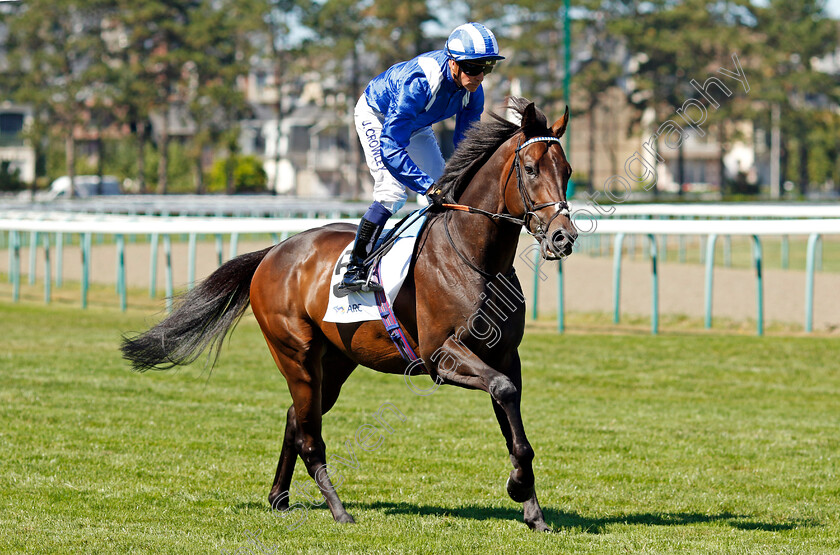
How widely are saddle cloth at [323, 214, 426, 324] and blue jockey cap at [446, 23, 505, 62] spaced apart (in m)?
0.73

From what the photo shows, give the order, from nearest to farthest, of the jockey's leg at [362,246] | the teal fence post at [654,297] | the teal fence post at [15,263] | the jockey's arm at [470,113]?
1. the jockey's leg at [362,246]
2. the jockey's arm at [470,113]
3. the teal fence post at [654,297]
4. the teal fence post at [15,263]

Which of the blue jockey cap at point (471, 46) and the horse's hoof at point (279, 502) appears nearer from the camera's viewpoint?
the blue jockey cap at point (471, 46)

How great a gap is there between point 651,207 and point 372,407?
1105 centimetres

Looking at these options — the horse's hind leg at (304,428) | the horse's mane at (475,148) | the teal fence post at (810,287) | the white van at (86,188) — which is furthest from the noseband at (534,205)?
the white van at (86,188)

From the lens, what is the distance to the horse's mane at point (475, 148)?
452 cm

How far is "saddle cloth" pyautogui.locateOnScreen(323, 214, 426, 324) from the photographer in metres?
4.64

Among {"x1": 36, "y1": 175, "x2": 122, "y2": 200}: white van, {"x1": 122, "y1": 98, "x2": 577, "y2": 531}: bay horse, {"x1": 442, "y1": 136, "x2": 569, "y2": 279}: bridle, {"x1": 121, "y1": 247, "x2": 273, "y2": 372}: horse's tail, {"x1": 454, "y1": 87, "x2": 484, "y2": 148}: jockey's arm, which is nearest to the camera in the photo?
{"x1": 442, "y1": 136, "x2": 569, "y2": 279}: bridle

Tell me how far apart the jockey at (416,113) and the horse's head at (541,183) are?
0.41 meters

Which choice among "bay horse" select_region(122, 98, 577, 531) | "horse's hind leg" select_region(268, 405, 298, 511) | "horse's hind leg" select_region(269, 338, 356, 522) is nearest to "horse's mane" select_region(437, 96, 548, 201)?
"bay horse" select_region(122, 98, 577, 531)

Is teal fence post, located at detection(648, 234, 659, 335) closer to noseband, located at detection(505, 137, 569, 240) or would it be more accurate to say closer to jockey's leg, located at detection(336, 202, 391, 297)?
jockey's leg, located at detection(336, 202, 391, 297)

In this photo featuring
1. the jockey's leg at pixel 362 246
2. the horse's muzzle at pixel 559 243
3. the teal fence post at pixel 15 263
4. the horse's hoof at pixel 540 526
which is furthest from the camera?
the teal fence post at pixel 15 263

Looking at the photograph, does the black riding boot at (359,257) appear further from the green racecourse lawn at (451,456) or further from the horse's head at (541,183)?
the green racecourse lawn at (451,456)

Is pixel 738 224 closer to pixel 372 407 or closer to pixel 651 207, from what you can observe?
pixel 372 407

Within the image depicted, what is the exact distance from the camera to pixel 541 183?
414cm
